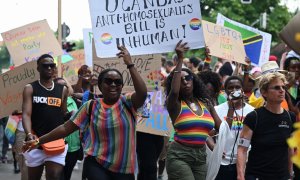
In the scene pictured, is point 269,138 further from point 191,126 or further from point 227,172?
point 227,172

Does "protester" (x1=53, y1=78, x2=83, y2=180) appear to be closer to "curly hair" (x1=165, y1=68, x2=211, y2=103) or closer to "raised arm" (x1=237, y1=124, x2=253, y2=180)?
"curly hair" (x1=165, y1=68, x2=211, y2=103)

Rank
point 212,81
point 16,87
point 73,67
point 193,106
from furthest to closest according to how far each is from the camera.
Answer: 1. point 73,67
2. point 16,87
3. point 212,81
4. point 193,106

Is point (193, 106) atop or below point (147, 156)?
atop

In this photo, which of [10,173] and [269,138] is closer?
[269,138]

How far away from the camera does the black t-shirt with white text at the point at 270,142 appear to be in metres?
6.10

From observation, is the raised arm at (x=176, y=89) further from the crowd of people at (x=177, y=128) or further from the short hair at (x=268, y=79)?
the short hair at (x=268, y=79)

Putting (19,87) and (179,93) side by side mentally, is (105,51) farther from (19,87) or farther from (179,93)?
(19,87)

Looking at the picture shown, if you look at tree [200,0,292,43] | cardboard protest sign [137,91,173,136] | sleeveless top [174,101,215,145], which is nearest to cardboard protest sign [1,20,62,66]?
cardboard protest sign [137,91,173,136]

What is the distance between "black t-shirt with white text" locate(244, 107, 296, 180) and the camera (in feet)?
20.0

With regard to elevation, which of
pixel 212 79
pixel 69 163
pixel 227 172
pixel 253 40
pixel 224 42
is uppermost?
pixel 253 40

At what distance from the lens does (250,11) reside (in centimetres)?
4688

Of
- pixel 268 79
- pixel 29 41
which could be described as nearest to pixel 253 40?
pixel 29 41

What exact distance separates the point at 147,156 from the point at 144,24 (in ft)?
7.07

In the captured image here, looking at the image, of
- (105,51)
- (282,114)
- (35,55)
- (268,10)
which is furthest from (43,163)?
(268,10)
